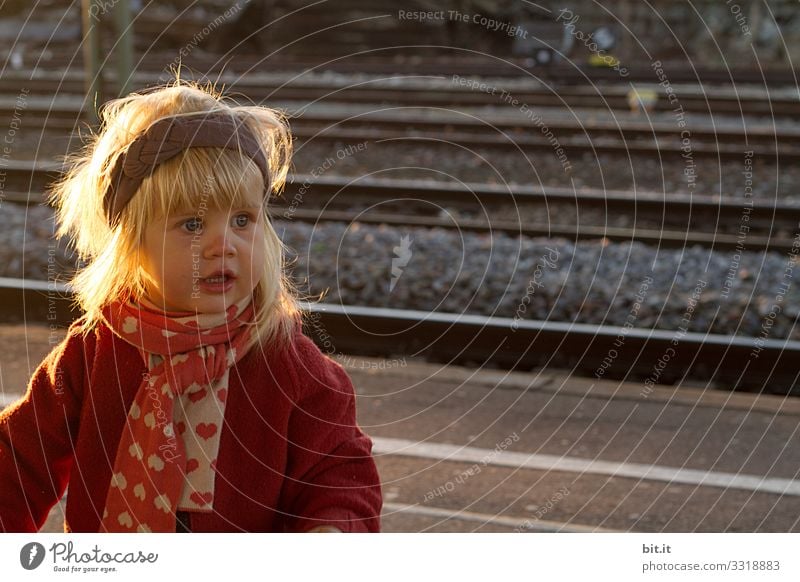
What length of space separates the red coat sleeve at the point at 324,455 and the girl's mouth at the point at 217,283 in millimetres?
154

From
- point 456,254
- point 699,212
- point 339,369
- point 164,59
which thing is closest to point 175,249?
point 339,369

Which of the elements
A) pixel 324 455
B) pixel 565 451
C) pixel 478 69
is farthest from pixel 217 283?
pixel 478 69

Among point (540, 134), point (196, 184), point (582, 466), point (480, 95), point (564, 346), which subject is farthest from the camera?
point (480, 95)

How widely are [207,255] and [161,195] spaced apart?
11 centimetres

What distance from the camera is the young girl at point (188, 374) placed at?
183 cm

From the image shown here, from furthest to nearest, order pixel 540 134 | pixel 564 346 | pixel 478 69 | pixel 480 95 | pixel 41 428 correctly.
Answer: pixel 478 69
pixel 480 95
pixel 540 134
pixel 564 346
pixel 41 428

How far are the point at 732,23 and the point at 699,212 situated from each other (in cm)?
1235

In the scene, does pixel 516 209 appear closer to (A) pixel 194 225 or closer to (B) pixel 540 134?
(B) pixel 540 134

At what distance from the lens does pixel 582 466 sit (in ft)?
12.0

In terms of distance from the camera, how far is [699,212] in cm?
→ 704
